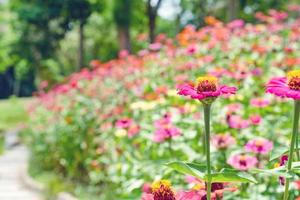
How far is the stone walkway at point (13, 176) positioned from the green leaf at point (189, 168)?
194 inches

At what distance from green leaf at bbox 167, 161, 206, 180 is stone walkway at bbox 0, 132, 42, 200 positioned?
4.94 meters

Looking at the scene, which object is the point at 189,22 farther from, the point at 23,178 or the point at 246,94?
the point at 246,94

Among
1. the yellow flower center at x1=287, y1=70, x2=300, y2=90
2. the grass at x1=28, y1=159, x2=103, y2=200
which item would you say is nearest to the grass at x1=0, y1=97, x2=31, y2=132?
the grass at x1=28, y1=159, x2=103, y2=200

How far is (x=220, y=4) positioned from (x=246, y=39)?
20703 mm

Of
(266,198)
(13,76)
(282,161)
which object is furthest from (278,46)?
(13,76)

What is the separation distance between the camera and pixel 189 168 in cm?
131

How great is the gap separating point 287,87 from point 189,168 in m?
0.31

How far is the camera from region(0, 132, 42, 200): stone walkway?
663 cm

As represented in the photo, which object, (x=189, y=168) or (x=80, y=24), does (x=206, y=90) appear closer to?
(x=189, y=168)

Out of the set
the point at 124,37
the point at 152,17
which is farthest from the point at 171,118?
the point at 152,17

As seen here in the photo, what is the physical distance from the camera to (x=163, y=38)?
6.58 metres

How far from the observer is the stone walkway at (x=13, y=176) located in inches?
261

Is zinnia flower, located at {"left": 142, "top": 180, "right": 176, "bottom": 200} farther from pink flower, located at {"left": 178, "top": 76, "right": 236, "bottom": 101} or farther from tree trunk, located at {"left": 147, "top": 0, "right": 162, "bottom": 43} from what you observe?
tree trunk, located at {"left": 147, "top": 0, "right": 162, "bottom": 43}

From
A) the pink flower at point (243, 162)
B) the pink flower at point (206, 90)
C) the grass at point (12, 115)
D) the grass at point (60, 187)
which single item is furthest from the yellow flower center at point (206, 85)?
the grass at point (12, 115)
